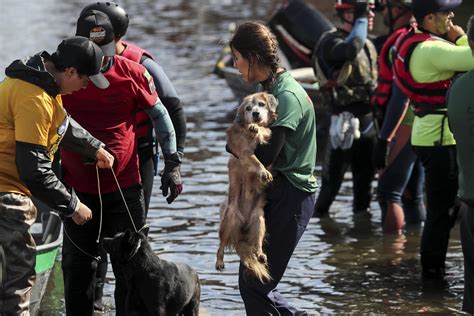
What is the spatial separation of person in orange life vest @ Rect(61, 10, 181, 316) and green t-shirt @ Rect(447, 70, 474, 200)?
1.75 m

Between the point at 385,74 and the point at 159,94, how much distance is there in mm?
3023

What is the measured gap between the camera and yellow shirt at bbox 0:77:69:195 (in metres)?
5.86

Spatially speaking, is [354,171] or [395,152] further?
[354,171]

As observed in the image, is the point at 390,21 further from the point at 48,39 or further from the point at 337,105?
the point at 48,39

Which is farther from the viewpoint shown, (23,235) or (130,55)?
(130,55)

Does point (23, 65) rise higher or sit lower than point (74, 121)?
higher

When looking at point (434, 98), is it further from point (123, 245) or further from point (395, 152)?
point (123, 245)

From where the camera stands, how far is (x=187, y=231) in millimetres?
10602

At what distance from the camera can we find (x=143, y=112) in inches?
305

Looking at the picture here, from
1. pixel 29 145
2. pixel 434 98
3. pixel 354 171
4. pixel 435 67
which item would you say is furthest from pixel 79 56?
pixel 354 171

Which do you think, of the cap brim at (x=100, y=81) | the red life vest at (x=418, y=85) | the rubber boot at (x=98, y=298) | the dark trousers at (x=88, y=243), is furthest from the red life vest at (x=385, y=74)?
the cap brim at (x=100, y=81)

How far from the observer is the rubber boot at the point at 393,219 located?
33.1 feet

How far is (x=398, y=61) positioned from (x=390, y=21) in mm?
2103

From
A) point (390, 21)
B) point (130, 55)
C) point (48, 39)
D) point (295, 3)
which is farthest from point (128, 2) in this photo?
point (130, 55)
